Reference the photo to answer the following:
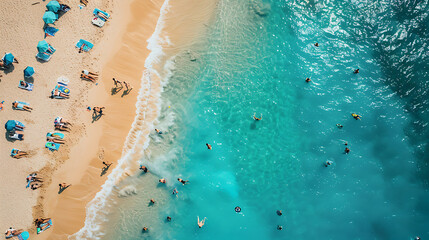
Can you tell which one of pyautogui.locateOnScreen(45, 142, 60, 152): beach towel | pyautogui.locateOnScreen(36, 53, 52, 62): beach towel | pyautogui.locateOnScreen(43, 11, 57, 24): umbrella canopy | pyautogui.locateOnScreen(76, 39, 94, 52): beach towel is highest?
pyautogui.locateOnScreen(43, 11, 57, 24): umbrella canopy

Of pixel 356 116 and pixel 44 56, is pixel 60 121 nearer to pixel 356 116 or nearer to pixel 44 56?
pixel 44 56

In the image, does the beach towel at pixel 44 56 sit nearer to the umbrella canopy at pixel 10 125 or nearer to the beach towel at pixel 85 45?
the beach towel at pixel 85 45

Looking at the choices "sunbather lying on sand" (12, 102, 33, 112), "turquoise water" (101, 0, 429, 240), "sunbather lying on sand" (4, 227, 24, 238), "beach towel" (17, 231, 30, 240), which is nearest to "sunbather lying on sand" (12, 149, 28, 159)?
"sunbather lying on sand" (12, 102, 33, 112)

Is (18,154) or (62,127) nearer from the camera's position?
(18,154)

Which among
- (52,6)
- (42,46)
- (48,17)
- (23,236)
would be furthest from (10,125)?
(52,6)

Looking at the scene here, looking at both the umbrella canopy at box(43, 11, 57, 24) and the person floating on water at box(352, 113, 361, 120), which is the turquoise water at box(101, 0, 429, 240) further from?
the umbrella canopy at box(43, 11, 57, 24)

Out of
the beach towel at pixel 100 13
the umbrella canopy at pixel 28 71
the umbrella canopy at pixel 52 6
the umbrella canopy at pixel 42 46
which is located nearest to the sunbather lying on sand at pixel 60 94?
the umbrella canopy at pixel 28 71

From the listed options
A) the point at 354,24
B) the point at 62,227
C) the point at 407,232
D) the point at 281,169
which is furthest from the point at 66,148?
the point at 407,232
